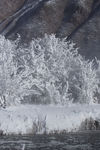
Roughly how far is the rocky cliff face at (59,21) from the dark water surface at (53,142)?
279 ft

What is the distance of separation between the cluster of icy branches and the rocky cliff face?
210ft

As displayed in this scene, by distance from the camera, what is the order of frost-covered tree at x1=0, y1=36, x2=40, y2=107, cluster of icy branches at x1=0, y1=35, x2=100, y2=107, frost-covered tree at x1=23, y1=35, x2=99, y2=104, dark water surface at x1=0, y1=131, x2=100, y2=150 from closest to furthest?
dark water surface at x1=0, y1=131, x2=100, y2=150
frost-covered tree at x1=0, y1=36, x2=40, y2=107
cluster of icy branches at x1=0, y1=35, x2=100, y2=107
frost-covered tree at x1=23, y1=35, x2=99, y2=104

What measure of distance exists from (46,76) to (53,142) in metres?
20.8

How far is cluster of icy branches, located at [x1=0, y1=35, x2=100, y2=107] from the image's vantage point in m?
40.9

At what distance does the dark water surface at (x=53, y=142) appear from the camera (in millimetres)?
24297

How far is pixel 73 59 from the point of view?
5066 centimetres

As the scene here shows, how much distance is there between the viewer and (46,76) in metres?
46.8

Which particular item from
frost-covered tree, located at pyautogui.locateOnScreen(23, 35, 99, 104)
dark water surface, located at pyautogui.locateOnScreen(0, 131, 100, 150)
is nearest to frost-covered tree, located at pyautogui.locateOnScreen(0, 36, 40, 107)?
frost-covered tree, located at pyautogui.locateOnScreen(23, 35, 99, 104)

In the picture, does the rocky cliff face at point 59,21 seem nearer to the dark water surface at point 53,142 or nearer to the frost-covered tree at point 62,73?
the frost-covered tree at point 62,73

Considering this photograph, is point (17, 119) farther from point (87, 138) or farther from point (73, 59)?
point (73, 59)

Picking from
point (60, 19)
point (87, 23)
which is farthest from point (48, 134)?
point (60, 19)

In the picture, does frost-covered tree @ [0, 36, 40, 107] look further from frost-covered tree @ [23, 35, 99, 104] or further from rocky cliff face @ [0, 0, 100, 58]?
rocky cliff face @ [0, 0, 100, 58]

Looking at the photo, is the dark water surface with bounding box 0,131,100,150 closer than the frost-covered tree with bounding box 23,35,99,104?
Yes

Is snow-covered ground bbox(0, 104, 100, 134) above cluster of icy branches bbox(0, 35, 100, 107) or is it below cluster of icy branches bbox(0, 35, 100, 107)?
below
